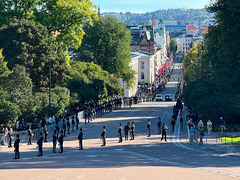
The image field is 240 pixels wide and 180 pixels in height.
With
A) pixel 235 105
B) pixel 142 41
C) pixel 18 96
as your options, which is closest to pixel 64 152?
pixel 18 96

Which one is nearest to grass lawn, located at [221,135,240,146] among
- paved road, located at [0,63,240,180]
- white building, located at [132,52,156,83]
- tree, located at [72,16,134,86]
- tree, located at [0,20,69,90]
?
paved road, located at [0,63,240,180]

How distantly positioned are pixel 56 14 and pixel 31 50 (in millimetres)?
10462

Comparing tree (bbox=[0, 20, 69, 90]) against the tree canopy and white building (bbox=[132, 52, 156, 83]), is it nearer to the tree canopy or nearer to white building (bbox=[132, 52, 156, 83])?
the tree canopy

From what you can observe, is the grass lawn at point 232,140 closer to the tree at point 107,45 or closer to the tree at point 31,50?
the tree at point 31,50

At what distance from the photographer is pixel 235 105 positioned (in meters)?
42.8

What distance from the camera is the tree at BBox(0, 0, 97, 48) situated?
185ft

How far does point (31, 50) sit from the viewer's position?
49312 mm

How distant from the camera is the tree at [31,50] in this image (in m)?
48.1

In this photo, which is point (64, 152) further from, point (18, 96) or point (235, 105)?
point (235, 105)

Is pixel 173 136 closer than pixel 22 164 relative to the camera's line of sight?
No

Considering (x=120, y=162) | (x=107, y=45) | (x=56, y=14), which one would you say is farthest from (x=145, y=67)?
(x=120, y=162)

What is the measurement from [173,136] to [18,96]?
14.3m

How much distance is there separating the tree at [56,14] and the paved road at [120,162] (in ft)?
73.5

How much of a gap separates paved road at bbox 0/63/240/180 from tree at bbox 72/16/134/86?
46.1 m
